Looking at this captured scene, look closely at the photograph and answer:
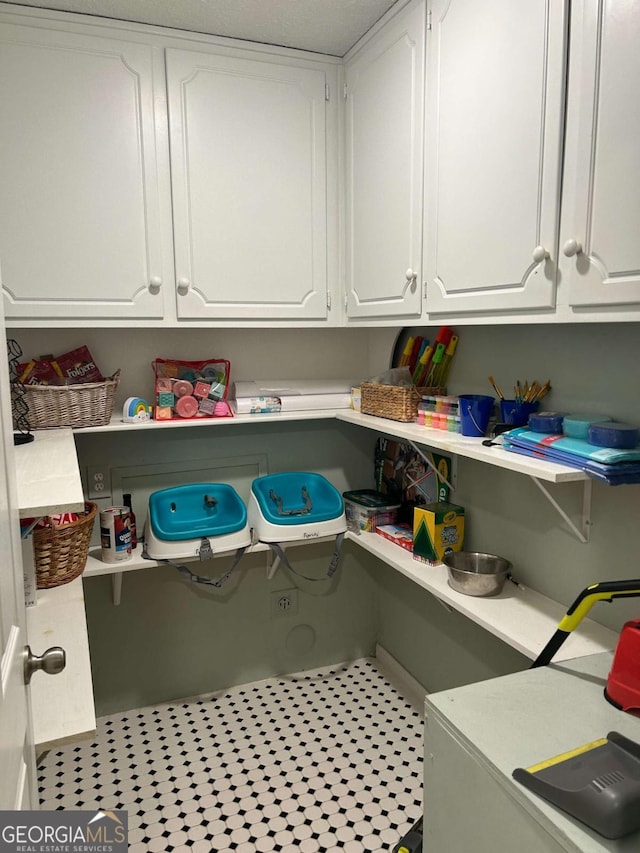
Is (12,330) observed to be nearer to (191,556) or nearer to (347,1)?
(191,556)

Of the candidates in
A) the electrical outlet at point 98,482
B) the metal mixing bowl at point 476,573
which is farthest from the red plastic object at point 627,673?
the electrical outlet at point 98,482

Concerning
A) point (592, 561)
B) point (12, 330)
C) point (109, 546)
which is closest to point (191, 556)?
point (109, 546)

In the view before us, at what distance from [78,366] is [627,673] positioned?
6.15 feet

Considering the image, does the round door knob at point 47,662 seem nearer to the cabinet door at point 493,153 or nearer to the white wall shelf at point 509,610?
the white wall shelf at point 509,610

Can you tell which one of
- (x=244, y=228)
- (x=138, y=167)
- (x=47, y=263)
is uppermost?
(x=138, y=167)

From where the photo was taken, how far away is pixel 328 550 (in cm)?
271

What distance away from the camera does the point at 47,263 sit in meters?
1.86

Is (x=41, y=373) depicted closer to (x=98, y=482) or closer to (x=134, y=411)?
(x=134, y=411)

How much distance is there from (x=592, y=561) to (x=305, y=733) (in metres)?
1.28

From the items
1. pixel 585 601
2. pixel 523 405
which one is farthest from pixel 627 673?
pixel 523 405

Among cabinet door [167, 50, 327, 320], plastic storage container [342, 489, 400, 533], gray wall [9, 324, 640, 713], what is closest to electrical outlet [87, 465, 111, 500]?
gray wall [9, 324, 640, 713]

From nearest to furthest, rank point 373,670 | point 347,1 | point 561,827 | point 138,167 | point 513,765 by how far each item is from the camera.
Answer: point 561,827, point 513,765, point 347,1, point 138,167, point 373,670

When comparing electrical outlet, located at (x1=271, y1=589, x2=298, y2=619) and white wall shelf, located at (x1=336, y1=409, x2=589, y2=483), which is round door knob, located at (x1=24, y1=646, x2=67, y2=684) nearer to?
white wall shelf, located at (x1=336, y1=409, x2=589, y2=483)

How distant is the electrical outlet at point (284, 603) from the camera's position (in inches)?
104
